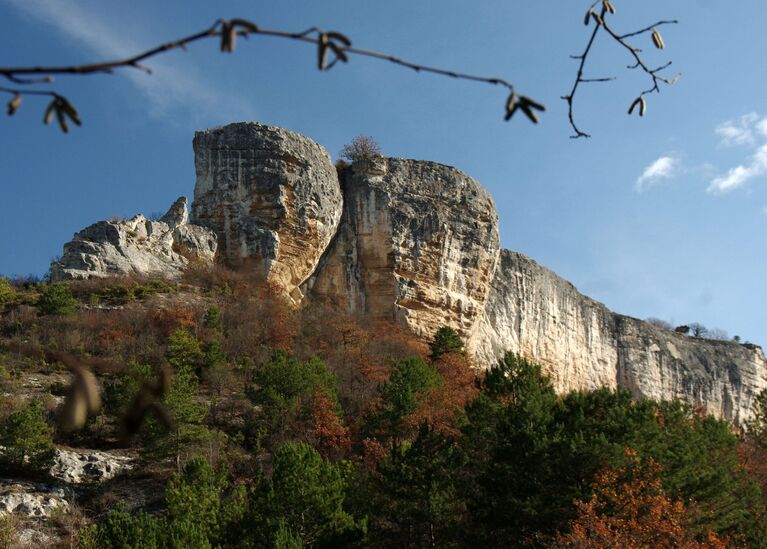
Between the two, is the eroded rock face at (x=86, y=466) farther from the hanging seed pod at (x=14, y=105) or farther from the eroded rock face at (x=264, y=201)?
the hanging seed pod at (x=14, y=105)

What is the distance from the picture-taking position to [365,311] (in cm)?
3259

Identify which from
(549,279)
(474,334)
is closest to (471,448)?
(474,334)

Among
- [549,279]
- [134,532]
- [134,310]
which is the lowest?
[134,532]

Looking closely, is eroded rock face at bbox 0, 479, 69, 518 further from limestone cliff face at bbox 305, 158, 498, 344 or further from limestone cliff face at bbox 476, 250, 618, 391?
limestone cliff face at bbox 476, 250, 618, 391

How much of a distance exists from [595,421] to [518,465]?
2.56m

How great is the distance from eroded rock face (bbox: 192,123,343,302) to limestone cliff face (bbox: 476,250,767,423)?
27.1 feet

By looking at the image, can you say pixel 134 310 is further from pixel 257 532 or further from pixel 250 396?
pixel 257 532

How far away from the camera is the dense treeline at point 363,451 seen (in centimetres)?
1511

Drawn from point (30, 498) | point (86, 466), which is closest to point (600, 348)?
point (86, 466)

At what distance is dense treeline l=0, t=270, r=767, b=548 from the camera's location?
15109mm

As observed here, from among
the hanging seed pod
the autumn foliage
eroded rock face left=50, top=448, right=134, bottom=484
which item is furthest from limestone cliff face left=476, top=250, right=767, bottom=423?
the hanging seed pod

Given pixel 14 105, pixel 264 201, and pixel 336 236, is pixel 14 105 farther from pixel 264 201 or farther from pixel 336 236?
pixel 336 236

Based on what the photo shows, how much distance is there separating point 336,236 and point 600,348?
622 inches

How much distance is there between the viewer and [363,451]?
71.8 ft
